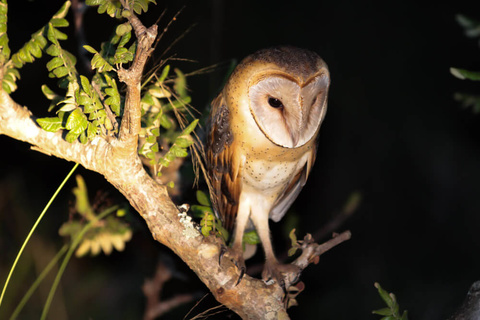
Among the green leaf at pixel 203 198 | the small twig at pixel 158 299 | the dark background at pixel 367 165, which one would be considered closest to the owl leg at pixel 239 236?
the green leaf at pixel 203 198

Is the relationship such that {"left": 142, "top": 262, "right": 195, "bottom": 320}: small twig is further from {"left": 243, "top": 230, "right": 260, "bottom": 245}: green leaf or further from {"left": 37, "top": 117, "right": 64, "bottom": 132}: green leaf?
{"left": 37, "top": 117, "right": 64, "bottom": 132}: green leaf

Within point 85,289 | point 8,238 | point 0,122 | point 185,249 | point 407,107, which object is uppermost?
point 0,122

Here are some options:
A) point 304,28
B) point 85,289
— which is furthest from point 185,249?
point 304,28

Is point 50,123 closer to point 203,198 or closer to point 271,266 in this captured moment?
point 203,198

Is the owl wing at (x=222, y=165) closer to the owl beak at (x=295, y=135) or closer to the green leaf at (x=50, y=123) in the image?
the owl beak at (x=295, y=135)

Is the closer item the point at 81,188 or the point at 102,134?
the point at 102,134

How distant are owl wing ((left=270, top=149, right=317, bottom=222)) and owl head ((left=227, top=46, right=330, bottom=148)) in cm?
18

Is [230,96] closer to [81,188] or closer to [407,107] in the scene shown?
[81,188]

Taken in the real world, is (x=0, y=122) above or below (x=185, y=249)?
above

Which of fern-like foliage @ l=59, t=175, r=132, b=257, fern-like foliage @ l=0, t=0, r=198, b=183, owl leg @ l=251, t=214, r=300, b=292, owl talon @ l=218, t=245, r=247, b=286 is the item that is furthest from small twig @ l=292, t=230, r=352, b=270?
fern-like foliage @ l=59, t=175, r=132, b=257

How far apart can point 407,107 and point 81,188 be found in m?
1.83

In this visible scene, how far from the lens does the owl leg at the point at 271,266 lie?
4.04ft

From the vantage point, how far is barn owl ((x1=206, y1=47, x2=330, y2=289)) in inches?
42.3

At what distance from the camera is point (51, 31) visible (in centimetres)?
101
